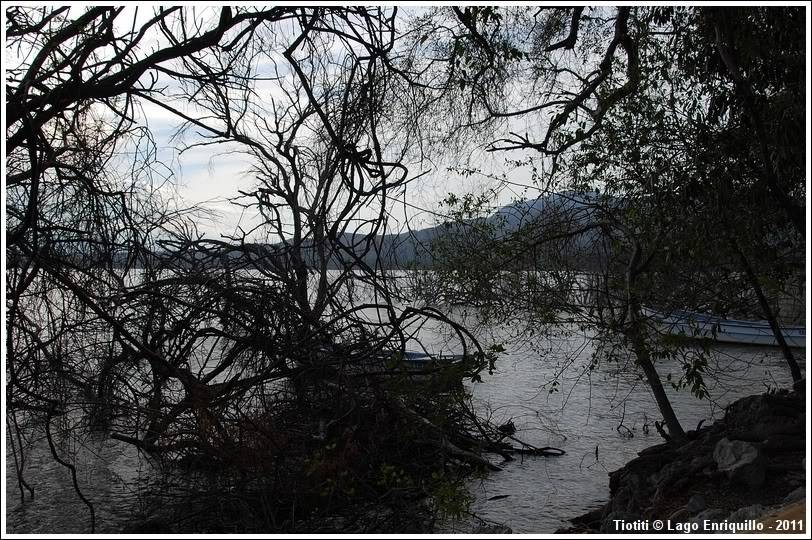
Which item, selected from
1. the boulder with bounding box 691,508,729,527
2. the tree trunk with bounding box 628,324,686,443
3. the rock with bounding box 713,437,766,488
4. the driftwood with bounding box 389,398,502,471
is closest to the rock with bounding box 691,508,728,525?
the boulder with bounding box 691,508,729,527

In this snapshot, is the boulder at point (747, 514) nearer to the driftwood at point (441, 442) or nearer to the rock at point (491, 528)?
the rock at point (491, 528)

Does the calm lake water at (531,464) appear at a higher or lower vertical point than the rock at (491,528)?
higher

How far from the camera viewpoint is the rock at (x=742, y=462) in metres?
4.45

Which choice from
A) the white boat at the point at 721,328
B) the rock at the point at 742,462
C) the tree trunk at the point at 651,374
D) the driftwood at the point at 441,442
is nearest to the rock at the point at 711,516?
the rock at the point at 742,462

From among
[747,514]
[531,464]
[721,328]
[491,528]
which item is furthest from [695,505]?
[721,328]

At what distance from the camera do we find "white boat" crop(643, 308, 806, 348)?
18.5 ft

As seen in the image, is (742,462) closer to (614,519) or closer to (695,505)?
(695,505)

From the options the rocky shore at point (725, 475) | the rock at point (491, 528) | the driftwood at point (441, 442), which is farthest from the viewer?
the driftwood at point (441, 442)

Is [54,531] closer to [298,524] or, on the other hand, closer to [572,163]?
[298,524]

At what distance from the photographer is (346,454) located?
5.09 metres

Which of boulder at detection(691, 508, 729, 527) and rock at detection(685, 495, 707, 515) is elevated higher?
boulder at detection(691, 508, 729, 527)

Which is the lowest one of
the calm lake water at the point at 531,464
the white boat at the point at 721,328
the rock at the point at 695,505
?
the calm lake water at the point at 531,464

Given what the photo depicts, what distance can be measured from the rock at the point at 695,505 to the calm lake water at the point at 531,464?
118cm

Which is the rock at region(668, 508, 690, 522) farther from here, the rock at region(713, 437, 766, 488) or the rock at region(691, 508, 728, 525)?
the rock at region(713, 437, 766, 488)
